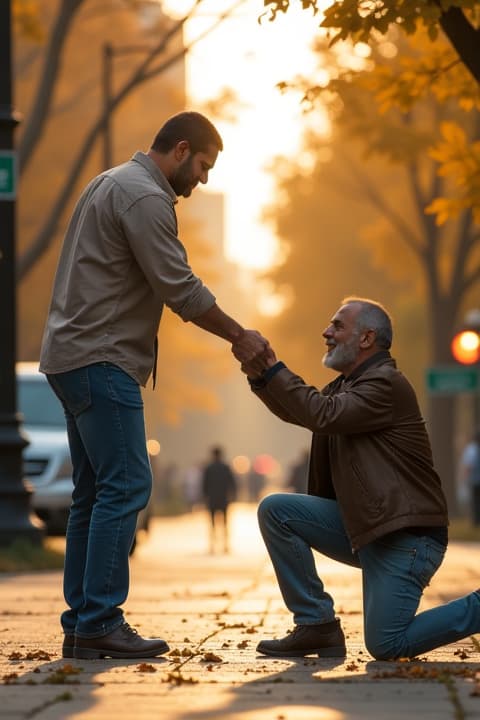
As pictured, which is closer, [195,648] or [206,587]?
[195,648]

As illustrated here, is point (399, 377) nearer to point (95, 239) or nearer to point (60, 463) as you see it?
point (95, 239)

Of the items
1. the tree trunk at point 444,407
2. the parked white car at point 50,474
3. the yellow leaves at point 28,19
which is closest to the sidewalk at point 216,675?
the parked white car at point 50,474

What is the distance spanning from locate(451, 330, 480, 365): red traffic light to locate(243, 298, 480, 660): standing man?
13.1 meters

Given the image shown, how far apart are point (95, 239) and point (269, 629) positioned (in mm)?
2152

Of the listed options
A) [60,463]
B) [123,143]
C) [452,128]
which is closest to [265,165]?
[123,143]

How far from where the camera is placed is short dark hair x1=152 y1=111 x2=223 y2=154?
6.52 m

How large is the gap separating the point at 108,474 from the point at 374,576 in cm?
106

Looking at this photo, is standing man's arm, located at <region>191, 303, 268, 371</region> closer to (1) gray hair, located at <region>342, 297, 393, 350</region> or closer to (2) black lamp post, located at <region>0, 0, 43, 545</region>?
(1) gray hair, located at <region>342, 297, 393, 350</region>

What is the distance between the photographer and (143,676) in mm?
5676

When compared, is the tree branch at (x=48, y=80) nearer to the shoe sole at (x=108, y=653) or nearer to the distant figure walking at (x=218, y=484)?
the distant figure walking at (x=218, y=484)

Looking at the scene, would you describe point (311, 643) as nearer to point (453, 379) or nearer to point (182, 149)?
point (182, 149)

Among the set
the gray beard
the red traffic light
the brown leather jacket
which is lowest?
the brown leather jacket

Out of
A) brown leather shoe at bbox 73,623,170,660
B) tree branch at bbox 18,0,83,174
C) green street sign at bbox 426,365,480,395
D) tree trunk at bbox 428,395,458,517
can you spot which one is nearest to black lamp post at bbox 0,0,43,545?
tree branch at bbox 18,0,83,174

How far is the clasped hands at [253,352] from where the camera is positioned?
6371 millimetres
